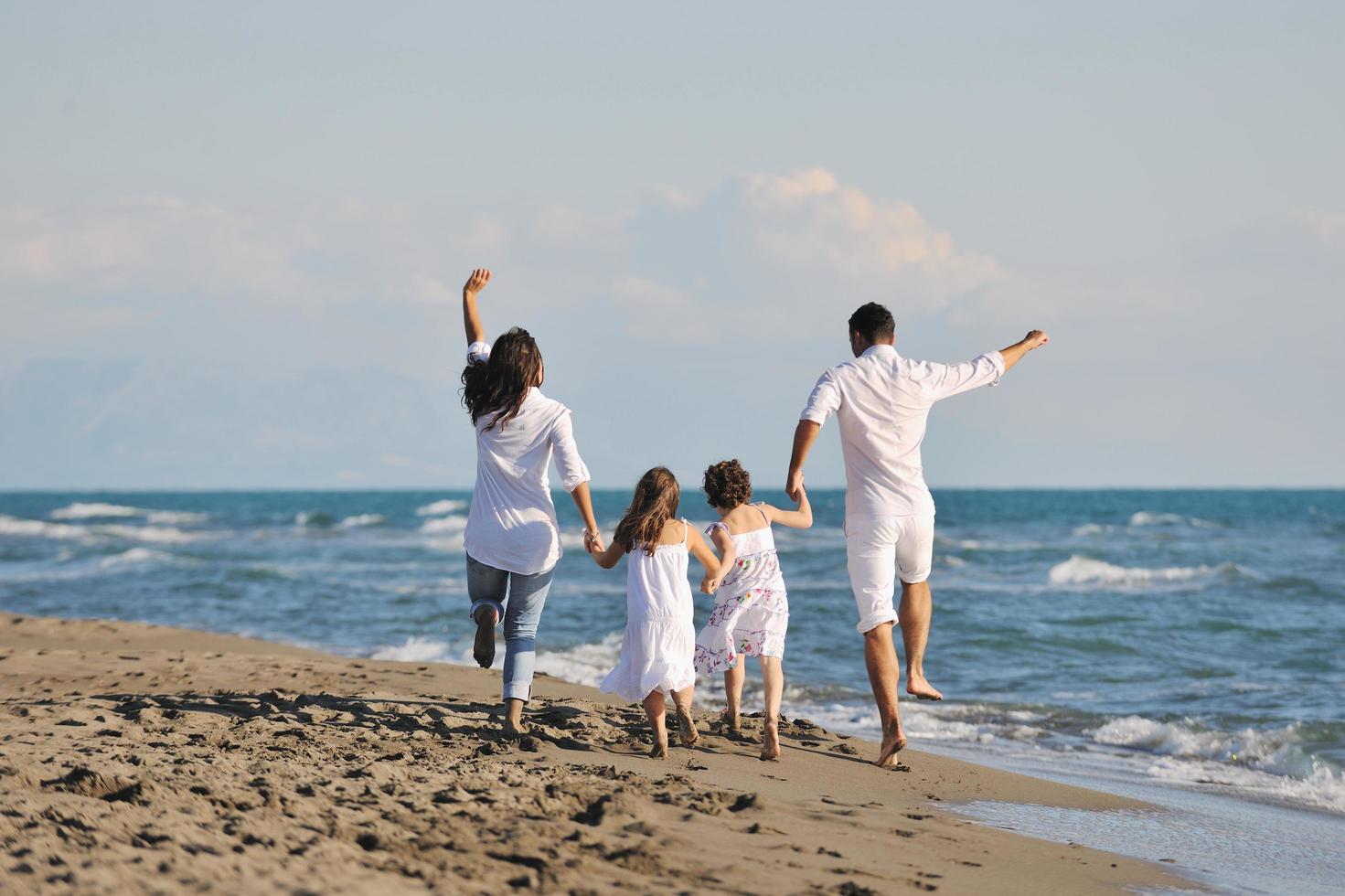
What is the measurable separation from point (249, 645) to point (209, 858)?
8.18 m

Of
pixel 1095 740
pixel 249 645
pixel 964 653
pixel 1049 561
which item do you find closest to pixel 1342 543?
pixel 1049 561

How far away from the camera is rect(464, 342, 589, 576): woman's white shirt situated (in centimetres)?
579

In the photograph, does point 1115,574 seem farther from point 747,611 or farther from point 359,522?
point 359,522

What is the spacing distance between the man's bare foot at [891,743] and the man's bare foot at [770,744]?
20.9 inches

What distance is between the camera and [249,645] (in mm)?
11102

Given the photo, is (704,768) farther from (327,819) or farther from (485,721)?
(327,819)

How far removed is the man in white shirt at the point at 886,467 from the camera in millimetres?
5820

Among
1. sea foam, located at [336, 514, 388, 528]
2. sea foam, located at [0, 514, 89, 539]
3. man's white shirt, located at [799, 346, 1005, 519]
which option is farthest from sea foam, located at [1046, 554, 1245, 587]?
sea foam, located at [336, 514, 388, 528]

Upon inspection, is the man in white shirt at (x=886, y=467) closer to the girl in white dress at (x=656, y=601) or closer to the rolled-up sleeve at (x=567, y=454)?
the girl in white dress at (x=656, y=601)

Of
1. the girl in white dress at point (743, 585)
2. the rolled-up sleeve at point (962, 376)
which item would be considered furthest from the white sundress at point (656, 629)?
the rolled-up sleeve at point (962, 376)

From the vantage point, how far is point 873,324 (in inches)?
237

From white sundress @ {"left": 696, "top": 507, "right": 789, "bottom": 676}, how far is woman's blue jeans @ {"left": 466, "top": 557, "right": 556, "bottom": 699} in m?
1.01

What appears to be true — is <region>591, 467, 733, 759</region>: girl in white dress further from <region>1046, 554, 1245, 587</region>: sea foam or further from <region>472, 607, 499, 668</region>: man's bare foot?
<region>1046, 554, 1245, 587</region>: sea foam

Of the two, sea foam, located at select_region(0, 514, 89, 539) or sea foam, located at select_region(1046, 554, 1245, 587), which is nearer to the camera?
sea foam, located at select_region(1046, 554, 1245, 587)
